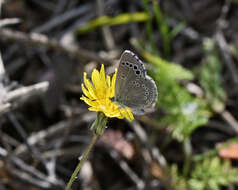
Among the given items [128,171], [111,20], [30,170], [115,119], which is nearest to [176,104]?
[115,119]

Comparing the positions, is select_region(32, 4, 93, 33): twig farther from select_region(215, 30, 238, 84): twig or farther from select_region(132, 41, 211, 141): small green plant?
select_region(215, 30, 238, 84): twig

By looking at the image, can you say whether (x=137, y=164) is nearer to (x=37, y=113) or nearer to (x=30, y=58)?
(x=37, y=113)

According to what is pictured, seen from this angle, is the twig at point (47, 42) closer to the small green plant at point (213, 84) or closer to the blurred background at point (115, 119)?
the blurred background at point (115, 119)

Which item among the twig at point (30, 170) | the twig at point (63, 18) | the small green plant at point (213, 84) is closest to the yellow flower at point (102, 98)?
the twig at point (30, 170)

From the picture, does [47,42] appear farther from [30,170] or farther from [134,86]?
[134,86]

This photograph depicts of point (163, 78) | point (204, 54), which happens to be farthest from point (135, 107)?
point (204, 54)

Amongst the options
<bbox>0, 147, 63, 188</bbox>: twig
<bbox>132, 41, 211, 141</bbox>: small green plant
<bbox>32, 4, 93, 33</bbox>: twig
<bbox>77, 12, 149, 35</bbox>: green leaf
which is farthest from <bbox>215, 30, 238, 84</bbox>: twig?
<bbox>0, 147, 63, 188</bbox>: twig
